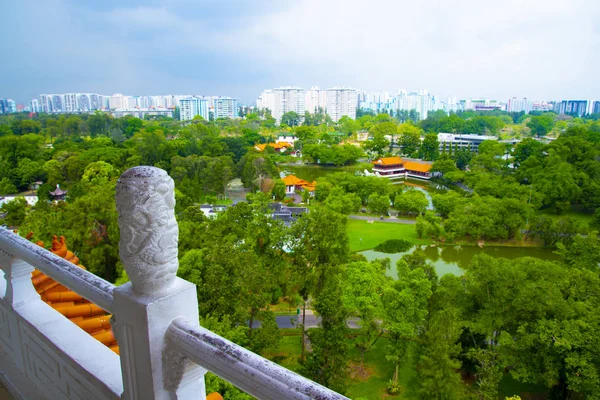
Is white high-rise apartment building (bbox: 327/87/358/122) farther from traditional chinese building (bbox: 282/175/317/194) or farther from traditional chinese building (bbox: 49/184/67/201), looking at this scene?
traditional chinese building (bbox: 49/184/67/201)

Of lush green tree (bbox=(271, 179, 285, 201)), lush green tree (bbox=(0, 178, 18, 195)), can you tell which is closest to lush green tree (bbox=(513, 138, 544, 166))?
lush green tree (bbox=(271, 179, 285, 201))

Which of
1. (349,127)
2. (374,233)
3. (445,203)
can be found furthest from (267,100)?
(374,233)

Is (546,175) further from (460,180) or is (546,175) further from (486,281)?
(486,281)

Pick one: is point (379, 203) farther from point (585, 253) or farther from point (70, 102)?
point (70, 102)

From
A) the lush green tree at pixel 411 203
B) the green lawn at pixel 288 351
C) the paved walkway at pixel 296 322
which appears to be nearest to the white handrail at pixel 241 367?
the green lawn at pixel 288 351

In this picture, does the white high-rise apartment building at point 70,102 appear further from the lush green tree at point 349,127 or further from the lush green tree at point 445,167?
the lush green tree at point 445,167

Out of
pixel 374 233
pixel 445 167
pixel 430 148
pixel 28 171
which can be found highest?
pixel 430 148
